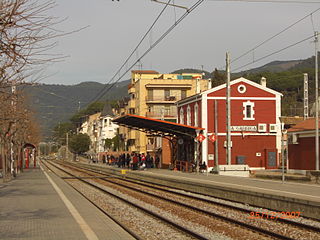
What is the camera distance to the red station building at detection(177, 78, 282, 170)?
49.7m

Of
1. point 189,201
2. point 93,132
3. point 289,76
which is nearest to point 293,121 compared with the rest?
point 189,201

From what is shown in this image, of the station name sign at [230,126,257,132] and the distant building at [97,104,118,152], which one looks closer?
the station name sign at [230,126,257,132]

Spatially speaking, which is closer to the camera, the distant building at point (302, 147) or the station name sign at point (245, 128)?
the distant building at point (302, 147)

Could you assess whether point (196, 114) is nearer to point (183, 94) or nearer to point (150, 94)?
point (150, 94)

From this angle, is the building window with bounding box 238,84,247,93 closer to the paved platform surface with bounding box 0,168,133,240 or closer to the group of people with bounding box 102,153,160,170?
the group of people with bounding box 102,153,160,170

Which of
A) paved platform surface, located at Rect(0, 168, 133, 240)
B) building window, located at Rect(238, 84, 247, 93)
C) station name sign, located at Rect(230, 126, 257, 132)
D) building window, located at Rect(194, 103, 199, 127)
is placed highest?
building window, located at Rect(238, 84, 247, 93)

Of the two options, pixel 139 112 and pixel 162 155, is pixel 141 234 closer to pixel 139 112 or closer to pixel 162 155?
pixel 162 155

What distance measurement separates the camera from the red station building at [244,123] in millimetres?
49688

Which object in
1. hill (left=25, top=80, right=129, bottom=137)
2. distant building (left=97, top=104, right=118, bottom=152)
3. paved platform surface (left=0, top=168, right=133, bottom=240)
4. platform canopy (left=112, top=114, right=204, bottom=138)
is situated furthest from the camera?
distant building (left=97, top=104, right=118, bottom=152)

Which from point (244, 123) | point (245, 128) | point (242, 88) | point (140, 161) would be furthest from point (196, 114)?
point (140, 161)

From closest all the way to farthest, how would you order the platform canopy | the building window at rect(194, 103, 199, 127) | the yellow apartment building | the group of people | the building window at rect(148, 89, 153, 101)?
1. the platform canopy
2. the building window at rect(194, 103, 199, 127)
3. the group of people
4. the yellow apartment building
5. the building window at rect(148, 89, 153, 101)

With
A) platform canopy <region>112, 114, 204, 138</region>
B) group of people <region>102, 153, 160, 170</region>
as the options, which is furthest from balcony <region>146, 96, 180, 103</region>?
platform canopy <region>112, 114, 204, 138</region>
